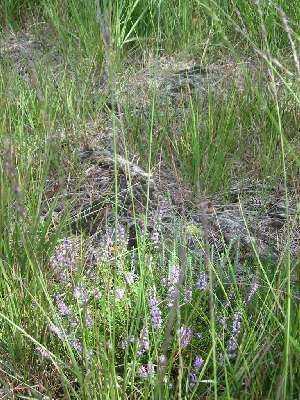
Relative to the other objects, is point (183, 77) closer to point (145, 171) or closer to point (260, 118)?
point (260, 118)

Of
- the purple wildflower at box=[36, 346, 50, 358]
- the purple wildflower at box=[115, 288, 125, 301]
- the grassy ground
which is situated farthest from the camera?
the purple wildflower at box=[115, 288, 125, 301]

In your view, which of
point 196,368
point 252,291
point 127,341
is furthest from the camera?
point 252,291

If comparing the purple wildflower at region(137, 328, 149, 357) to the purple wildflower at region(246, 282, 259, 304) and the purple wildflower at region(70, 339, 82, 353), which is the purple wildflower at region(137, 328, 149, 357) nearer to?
the purple wildflower at region(70, 339, 82, 353)

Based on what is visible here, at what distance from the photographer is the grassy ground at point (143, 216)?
1.14 m

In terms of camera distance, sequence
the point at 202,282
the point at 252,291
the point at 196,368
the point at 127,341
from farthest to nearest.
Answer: the point at 202,282
the point at 252,291
the point at 196,368
the point at 127,341

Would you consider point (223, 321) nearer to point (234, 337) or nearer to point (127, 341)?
point (234, 337)

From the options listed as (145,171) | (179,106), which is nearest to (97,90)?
(179,106)

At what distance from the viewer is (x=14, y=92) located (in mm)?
2475

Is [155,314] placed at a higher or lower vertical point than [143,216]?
lower

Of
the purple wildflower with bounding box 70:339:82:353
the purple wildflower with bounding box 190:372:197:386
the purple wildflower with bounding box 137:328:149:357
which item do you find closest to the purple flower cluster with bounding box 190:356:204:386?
the purple wildflower with bounding box 190:372:197:386

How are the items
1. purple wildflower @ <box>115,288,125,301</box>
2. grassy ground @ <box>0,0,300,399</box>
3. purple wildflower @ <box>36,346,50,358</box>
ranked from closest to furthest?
1. grassy ground @ <box>0,0,300,399</box>
2. purple wildflower @ <box>36,346,50,358</box>
3. purple wildflower @ <box>115,288,125,301</box>

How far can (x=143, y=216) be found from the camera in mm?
1448

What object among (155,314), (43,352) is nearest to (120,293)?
(155,314)

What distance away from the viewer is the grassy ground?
1141 mm
